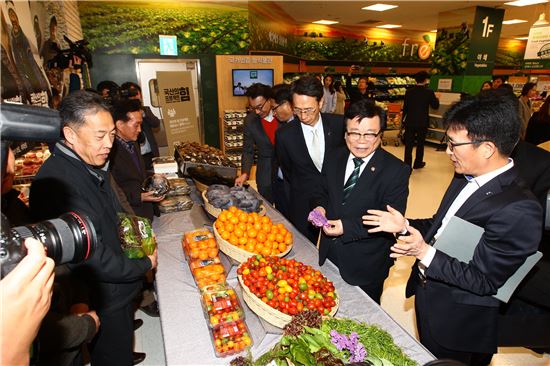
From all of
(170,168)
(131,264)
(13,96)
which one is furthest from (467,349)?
(13,96)

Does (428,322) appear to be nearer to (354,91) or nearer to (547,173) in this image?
(547,173)

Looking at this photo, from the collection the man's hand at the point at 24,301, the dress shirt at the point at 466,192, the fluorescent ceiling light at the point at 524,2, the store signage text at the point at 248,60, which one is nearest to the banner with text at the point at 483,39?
the fluorescent ceiling light at the point at 524,2

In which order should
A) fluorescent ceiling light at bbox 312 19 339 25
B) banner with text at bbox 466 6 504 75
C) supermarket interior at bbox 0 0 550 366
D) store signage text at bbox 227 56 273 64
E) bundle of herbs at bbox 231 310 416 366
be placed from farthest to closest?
fluorescent ceiling light at bbox 312 19 339 25
banner with text at bbox 466 6 504 75
store signage text at bbox 227 56 273 64
supermarket interior at bbox 0 0 550 366
bundle of herbs at bbox 231 310 416 366

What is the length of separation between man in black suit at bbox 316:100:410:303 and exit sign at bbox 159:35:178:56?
6492 mm

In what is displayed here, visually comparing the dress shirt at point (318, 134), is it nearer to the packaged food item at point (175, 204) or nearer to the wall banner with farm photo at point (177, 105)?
the packaged food item at point (175, 204)

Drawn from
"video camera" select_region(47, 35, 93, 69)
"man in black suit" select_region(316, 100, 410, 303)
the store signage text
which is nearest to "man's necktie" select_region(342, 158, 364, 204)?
"man in black suit" select_region(316, 100, 410, 303)

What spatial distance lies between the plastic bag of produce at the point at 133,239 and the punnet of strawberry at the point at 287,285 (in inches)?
23.5

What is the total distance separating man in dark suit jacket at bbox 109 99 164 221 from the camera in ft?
8.12

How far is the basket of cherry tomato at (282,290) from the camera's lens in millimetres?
1521

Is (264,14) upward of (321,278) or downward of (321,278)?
upward

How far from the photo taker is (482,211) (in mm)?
1442

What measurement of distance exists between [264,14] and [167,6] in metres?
2.82

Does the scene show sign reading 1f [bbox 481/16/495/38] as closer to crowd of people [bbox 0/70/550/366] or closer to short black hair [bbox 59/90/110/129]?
crowd of people [bbox 0/70/550/366]

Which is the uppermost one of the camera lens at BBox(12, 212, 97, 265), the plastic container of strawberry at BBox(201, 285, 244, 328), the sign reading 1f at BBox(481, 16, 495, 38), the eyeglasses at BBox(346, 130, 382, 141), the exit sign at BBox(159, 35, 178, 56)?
the sign reading 1f at BBox(481, 16, 495, 38)
